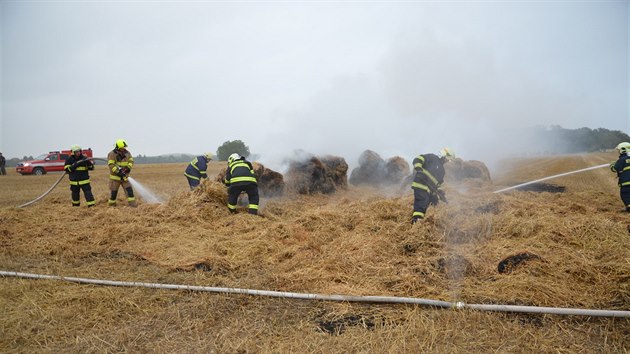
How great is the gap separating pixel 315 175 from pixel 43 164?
83.8 ft

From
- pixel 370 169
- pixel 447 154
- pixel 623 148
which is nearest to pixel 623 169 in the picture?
pixel 623 148

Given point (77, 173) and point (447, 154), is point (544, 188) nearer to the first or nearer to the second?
point (447, 154)

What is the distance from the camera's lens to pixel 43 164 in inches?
1109

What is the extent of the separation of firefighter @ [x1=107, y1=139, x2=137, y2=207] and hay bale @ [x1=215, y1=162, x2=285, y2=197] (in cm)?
→ 332

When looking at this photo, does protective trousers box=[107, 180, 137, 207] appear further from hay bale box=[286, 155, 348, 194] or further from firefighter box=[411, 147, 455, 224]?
firefighter box=[411, 147, 455, 224]

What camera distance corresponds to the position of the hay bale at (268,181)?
1073 cm

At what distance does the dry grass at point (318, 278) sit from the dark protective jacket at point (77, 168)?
Answer: 1.93 meters

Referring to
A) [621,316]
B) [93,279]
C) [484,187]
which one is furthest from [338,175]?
[621,316]

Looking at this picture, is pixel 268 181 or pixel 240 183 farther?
pixel 268 181

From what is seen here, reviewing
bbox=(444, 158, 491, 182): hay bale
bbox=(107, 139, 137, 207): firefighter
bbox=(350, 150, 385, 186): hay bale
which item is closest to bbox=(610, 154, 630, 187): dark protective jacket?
bbox=(444, 158, 491, 182): hay bale

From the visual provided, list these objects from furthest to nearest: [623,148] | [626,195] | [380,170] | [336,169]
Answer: [380,170] → [336,169] → [623,148] → [626,195]

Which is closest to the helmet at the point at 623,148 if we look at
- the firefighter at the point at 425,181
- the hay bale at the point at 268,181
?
the firefighter at the point at 425,181

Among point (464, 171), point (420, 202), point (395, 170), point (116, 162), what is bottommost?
point (420, 202)

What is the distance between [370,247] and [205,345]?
110 inches
